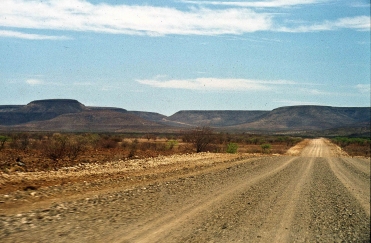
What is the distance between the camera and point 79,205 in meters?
11.1

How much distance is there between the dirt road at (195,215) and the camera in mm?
8102

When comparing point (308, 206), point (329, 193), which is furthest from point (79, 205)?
point (329, 193)

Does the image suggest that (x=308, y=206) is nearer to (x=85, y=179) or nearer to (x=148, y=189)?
(x=148, y=189)

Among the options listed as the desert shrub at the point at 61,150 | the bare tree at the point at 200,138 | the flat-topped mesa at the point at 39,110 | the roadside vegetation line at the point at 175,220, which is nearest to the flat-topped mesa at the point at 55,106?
the flat-topped mesa at the point at 39,110

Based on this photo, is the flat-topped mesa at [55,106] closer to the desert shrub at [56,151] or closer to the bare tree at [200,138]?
the bare tree at [200,138]

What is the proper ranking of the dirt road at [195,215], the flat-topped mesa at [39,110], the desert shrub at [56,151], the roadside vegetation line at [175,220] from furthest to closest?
the flat-topped mesa at [39,110], the desert shrub at [56,151], the dirt road at [195,215], the roadside vegetation line at [175,220]

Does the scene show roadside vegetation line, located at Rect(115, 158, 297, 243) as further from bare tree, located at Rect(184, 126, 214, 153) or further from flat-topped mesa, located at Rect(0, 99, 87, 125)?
flat-topped mesa, located at Rect(0, 99, 87, 125)

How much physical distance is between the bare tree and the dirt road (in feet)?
93.1

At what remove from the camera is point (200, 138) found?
44.4 meters

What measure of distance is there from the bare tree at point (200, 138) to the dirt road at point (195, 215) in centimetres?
2838

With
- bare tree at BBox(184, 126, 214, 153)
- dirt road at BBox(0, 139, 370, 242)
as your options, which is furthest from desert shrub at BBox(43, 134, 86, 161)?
bare tree at BBox(184, 126, 214, 153)

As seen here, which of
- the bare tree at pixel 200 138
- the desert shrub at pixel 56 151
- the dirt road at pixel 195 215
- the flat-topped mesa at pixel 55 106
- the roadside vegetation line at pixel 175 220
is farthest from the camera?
the flat-topped mesa at pixel 55 106

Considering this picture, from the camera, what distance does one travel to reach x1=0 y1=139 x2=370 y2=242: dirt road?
810 centimetres

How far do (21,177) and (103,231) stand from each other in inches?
364
